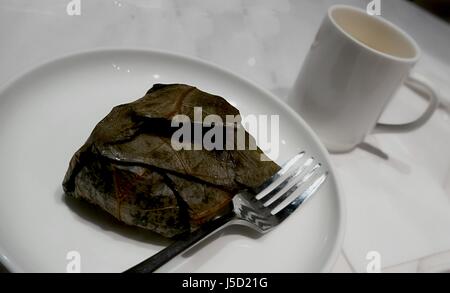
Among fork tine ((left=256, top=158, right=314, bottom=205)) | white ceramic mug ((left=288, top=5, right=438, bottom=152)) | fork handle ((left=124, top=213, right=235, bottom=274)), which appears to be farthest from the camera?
white ceramic mug ((left=288, top=5, right=438, bottom=152))

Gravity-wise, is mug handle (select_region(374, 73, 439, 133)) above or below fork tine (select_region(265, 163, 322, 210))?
above

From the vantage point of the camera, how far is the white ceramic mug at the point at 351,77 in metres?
0.90

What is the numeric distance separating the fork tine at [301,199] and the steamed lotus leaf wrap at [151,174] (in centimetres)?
7

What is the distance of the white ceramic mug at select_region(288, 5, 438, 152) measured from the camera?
2.97 feet

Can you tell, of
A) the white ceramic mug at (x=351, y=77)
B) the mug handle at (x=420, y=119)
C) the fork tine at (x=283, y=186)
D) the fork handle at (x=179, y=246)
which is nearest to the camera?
the fork handle at (x=179, y=246)

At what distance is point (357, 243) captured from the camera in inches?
32.5

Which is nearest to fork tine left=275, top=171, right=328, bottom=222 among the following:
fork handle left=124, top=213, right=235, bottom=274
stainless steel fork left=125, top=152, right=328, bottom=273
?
stainless steel fork left=125, top=152, right=328, bottom=273

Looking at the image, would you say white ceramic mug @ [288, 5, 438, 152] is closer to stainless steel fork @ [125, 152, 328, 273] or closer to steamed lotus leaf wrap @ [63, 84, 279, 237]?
stainless steel fork @ [125, 152, 328, 273]

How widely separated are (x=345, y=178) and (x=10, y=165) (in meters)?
0.69

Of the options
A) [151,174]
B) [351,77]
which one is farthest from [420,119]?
[151,174]

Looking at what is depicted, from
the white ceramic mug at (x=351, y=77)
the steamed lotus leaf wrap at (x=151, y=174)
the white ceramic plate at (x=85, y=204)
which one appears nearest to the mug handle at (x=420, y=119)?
the white ceramic mug at (x=351, y=77)

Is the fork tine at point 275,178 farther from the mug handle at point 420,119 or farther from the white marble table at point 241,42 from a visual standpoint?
the mug handle at point 420,119

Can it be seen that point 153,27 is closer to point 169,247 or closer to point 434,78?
point 169,247
